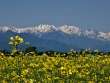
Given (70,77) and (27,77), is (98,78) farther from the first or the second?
(27,77)

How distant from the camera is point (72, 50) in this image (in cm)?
2241

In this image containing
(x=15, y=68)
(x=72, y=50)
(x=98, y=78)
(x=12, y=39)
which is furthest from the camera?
(x=72, y=50)

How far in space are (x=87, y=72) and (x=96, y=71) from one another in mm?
988

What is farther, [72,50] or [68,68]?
[72,50]

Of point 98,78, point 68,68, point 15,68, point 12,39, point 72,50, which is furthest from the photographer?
point 72,50

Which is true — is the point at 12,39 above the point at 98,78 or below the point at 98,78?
above

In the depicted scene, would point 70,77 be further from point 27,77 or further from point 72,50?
point 72,50

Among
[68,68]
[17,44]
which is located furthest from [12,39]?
[68,68]

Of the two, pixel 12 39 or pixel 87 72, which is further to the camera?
pixel 12 39

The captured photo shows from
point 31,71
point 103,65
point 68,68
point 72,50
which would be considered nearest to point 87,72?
point 68,68

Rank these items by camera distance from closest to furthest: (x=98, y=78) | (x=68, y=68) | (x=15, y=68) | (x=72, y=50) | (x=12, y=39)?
(x=98, y=78) < (x=68, y=68) < (x=15, y=68) < (x=12, y=39) < (x=72, y=50)

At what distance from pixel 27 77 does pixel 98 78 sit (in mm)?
2066

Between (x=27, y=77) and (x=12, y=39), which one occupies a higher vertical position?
(x=12, y=39)

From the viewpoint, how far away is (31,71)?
1599 centimetres
